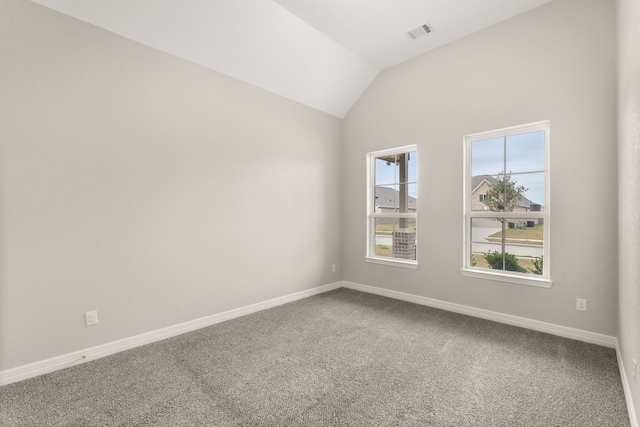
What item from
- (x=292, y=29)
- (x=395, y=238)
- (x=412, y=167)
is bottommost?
(x=395, y=238)

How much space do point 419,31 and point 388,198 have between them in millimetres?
2097

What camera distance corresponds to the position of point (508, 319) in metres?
3.07

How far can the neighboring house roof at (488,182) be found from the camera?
3066 millimetres

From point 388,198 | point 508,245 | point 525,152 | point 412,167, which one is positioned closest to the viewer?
point 525,152

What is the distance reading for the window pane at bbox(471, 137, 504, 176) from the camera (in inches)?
127

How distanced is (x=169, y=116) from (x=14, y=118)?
1080 millimetres

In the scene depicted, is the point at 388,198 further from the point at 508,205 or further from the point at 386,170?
the point at 508,205

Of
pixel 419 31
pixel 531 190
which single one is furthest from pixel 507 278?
pixel 419 31

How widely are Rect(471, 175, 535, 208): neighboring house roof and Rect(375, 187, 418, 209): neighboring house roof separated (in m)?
0.82

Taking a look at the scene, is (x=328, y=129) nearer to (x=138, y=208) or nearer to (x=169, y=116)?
(x=169, y=116)

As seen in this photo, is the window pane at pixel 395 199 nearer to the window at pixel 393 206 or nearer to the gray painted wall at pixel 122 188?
the window at pixel 393 206

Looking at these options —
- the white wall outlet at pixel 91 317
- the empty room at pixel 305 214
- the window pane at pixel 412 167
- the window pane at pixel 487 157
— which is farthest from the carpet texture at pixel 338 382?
the window pane at pixel 412 167

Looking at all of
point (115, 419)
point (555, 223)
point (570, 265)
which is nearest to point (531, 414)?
point (570, 265)

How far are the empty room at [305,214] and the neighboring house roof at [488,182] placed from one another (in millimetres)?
22
